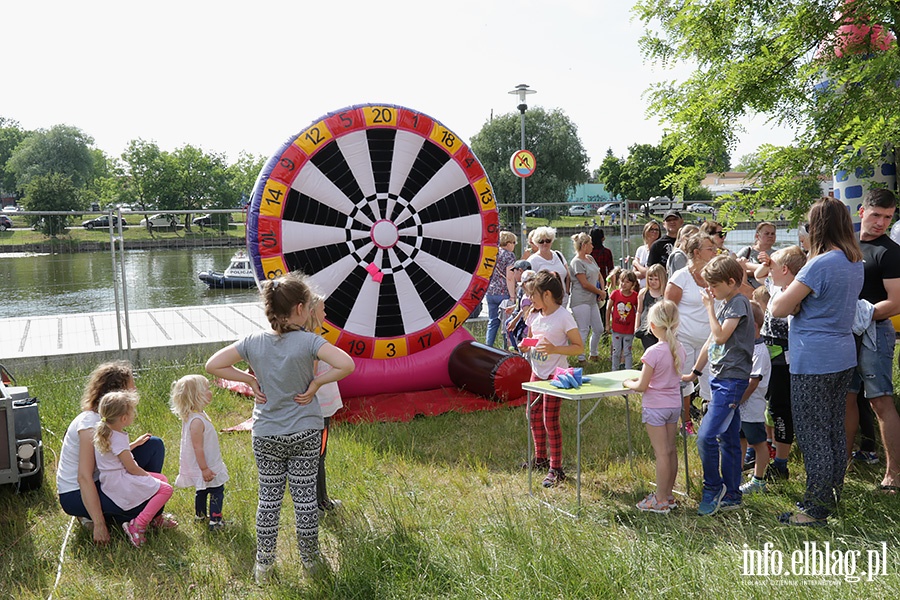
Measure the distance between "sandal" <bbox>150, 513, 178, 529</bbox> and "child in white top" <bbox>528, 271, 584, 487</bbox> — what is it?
7.65 feet

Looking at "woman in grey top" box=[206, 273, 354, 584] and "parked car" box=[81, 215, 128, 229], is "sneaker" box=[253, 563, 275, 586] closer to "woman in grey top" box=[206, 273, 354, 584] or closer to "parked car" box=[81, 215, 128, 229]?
"woman in grey top" box=[206, 273, 354, 584]

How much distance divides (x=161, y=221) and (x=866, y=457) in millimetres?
8808

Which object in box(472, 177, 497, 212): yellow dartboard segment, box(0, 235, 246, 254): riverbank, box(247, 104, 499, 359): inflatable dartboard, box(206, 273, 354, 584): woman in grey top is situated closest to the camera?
box(206, 273, 354, 584): woman in grey top

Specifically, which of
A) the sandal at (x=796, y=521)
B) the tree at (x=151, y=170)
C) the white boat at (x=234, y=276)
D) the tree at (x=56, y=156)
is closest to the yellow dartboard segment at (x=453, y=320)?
the sandal at (x=796, y=521)

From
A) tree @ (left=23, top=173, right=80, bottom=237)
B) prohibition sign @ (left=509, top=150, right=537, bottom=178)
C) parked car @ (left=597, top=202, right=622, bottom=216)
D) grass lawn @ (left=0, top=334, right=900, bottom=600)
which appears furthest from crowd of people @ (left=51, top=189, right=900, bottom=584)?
tree @ (left=23, top=173, right=80, bottom=237)

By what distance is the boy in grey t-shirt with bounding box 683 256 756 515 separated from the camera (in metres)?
4.29

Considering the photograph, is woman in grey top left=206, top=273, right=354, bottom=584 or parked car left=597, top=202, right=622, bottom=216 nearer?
woman in grey top left=206, top=273, right=354, bottom=584

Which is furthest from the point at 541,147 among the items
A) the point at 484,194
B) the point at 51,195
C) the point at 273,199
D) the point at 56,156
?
the point at 56,156

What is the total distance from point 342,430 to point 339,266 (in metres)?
1.60

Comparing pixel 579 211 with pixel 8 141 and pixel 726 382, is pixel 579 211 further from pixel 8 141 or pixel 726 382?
pixel 8 141

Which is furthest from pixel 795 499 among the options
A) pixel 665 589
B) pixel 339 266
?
pixel 339 266

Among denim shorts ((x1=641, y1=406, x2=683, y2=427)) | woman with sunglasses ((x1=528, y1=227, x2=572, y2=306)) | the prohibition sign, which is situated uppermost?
the prohibition sign

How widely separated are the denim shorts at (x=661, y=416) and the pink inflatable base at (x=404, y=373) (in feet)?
10.5

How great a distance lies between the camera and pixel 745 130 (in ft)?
20.9
